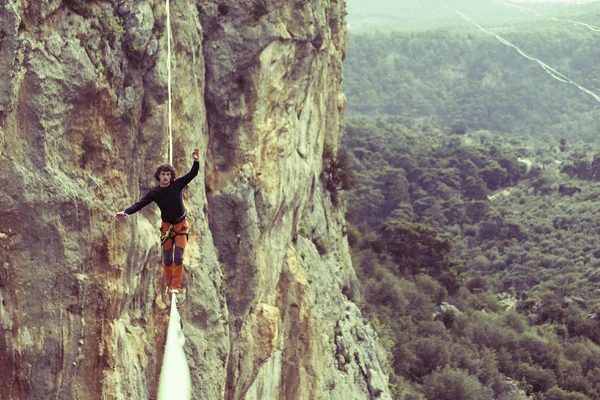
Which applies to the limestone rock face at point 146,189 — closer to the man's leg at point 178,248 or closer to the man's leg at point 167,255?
the man's leg at point 167,255

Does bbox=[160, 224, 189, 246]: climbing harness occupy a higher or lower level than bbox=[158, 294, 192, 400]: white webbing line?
higher

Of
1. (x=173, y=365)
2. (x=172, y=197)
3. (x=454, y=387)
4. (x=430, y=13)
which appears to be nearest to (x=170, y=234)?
(x=172, y=197)

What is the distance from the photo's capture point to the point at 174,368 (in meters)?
Result: 16.1

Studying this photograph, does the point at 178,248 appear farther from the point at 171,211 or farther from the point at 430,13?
the point at 430,13

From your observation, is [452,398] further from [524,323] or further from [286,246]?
[286,246]

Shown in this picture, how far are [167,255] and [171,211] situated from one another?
125 centimetres

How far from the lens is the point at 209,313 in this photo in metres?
17.6

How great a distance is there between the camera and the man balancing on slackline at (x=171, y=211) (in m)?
13.0

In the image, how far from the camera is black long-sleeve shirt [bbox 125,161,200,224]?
13078mm

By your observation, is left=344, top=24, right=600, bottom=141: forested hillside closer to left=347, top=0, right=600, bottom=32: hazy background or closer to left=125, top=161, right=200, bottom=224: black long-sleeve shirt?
left=347, top=0, right=600, bottom=32: hazy background

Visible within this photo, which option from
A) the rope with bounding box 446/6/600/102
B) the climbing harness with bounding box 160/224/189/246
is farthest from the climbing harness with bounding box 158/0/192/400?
the rope with bounding box 446/6/600/102

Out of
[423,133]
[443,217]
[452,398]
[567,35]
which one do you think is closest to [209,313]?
[452,398]

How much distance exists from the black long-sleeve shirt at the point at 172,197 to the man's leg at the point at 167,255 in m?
0.35

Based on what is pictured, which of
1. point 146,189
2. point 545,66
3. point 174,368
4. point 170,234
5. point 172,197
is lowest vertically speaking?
point 545,66
